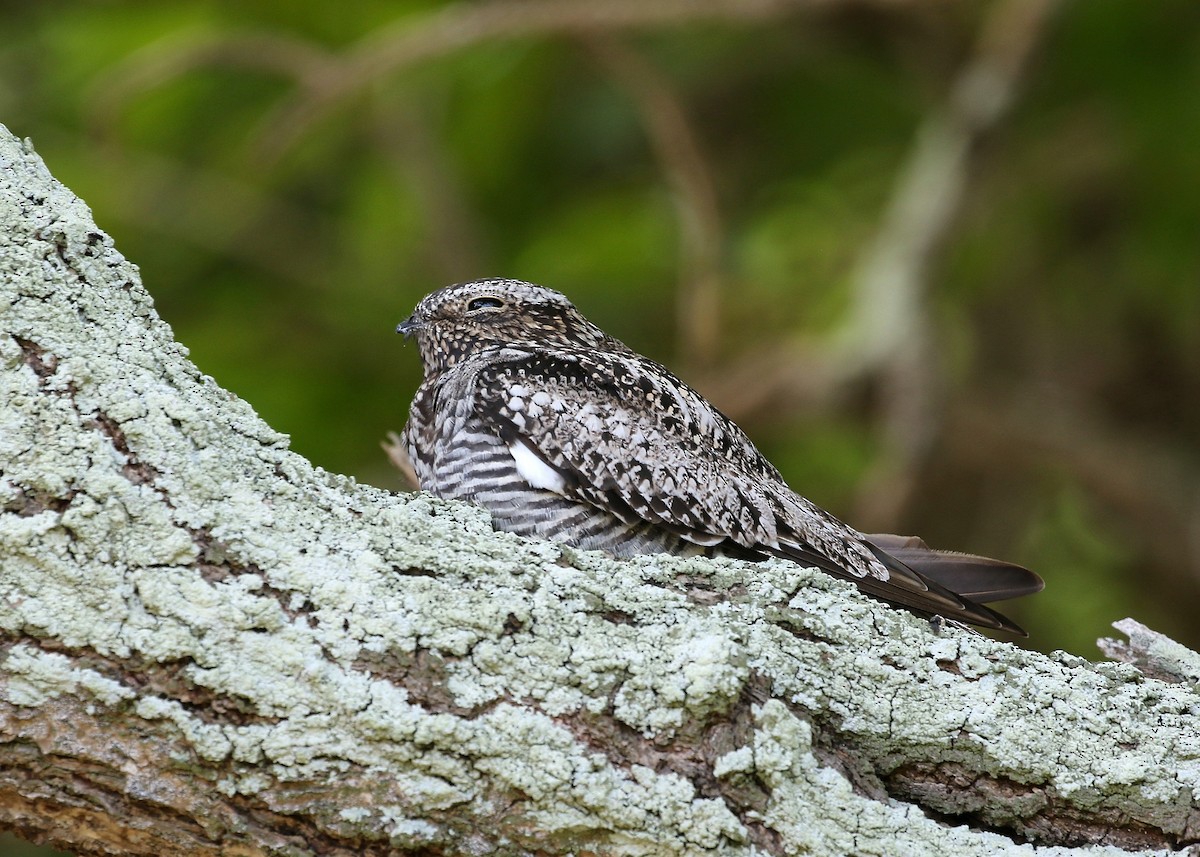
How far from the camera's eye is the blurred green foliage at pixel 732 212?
5285 mm

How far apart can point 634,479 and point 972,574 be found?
0.98 m

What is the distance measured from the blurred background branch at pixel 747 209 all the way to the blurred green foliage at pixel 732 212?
2 cm

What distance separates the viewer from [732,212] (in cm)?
634

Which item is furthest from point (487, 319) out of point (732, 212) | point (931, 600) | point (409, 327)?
point (732, 212)

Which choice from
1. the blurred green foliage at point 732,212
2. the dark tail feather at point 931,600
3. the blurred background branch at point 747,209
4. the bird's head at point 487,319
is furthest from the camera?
the blurred green foliage at point 732,212

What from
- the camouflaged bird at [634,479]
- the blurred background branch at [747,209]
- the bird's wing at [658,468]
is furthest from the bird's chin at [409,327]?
the blurred background branch at [747,209]

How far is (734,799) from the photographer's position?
1981 mm

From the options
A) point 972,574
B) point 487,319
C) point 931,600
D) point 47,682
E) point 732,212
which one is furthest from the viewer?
point 732,212

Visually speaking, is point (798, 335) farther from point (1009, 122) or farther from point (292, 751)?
point (292, 751)

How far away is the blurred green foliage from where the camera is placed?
5285 millimetres

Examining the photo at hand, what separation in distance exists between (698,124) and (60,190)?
4914 mm

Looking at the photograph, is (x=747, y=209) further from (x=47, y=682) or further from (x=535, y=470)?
(x=47, y=682)

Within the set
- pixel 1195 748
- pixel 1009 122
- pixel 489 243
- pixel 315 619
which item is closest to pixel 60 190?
pixel 315 619

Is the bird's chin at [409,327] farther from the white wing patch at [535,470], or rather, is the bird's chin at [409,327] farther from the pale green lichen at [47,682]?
the pale green lichen at [47,682]
